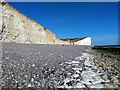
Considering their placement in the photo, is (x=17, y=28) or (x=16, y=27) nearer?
(x=16, y=27)

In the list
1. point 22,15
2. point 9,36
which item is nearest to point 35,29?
point 22,15

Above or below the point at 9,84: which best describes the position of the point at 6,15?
above

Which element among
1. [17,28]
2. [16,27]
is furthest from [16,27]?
[17,28]

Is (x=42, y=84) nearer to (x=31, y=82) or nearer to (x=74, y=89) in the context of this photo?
(x=31, y=82)

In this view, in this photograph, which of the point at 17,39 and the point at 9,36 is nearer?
the point at 9,36

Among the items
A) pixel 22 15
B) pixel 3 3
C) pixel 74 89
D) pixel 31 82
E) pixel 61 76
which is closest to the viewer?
pixel 74 89

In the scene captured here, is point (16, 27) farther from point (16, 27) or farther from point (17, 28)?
point (17, 28)

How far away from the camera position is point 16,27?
25.8m

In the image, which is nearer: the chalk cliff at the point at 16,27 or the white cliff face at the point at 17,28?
the chalk cliff at the point at 16,27

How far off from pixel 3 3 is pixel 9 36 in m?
3.22

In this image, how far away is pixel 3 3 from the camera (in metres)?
22.9

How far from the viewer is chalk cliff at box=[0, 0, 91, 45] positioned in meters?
22.7

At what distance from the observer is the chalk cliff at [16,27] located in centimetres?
2269

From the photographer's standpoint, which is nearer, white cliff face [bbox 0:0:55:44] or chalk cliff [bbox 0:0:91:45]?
chalk cliff [bbox 0:0:91:45]
